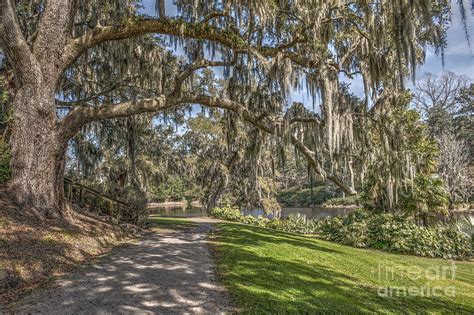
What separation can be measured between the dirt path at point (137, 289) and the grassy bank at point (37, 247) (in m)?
0.37

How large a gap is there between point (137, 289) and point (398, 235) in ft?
33.0

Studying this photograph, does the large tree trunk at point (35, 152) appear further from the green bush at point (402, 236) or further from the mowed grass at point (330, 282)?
the green bush at point (402, 236)

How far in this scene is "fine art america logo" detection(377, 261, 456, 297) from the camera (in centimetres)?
546

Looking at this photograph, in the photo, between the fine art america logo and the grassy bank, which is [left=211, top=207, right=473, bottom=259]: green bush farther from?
the grassy bank

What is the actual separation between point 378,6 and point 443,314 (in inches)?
298

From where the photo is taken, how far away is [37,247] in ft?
17.4

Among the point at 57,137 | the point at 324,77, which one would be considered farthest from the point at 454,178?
the point at 57,137

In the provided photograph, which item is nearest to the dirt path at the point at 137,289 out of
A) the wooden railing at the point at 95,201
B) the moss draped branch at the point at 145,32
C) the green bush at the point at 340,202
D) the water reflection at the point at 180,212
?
the wooden railing at the point at 95,201

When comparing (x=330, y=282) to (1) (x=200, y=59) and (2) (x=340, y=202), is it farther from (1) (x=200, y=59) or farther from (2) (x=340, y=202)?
(2) (x=340, y=202)

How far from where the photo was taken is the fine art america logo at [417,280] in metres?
5.46

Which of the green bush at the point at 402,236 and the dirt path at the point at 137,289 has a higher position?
the dirt path at the point at 137,289

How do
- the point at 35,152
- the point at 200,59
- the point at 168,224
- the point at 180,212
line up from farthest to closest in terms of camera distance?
the point at 180,212 → the point at 168,224 → the point at 200,59 → the point at 35,152

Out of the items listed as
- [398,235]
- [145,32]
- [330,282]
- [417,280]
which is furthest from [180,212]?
[330,282]

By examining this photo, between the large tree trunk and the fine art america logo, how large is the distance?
288 inches
